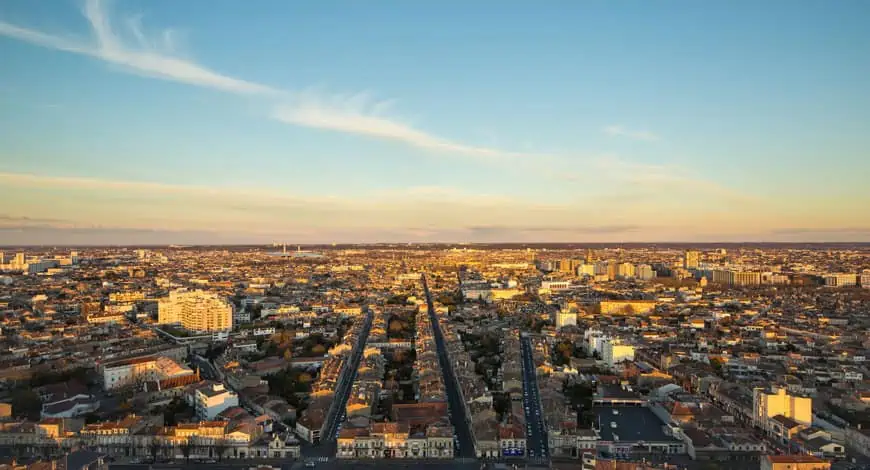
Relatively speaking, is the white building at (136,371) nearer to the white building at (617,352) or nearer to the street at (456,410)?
the street at (456,410)

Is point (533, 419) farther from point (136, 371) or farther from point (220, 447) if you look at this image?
point (136, 371)

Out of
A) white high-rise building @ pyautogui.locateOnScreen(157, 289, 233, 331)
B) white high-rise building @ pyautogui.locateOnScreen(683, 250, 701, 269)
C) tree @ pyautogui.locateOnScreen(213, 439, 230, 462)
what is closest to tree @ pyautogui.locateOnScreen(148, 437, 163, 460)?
tree @ pyautogui.locateOnScreen(213, 439, 230, 462)

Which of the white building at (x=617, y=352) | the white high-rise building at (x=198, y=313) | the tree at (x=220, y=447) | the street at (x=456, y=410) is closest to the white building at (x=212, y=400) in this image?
the tree at (x=220, y=447)

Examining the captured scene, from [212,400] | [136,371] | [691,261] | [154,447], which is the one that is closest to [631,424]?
[212,400]

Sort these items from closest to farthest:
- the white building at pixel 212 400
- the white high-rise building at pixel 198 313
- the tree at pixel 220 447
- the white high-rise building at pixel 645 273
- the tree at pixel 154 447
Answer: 1. the tree at pixel 220 447
2. the tree at pixel 154 447
3. the white building at pixel 212 400
4. the white high-rise building at pixel 198 313
5. the white high-rise building at pixel 645 273

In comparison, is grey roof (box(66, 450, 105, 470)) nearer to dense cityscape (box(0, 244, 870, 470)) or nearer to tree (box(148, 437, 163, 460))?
dense cityscape (box(0, 244, 870, 470))
